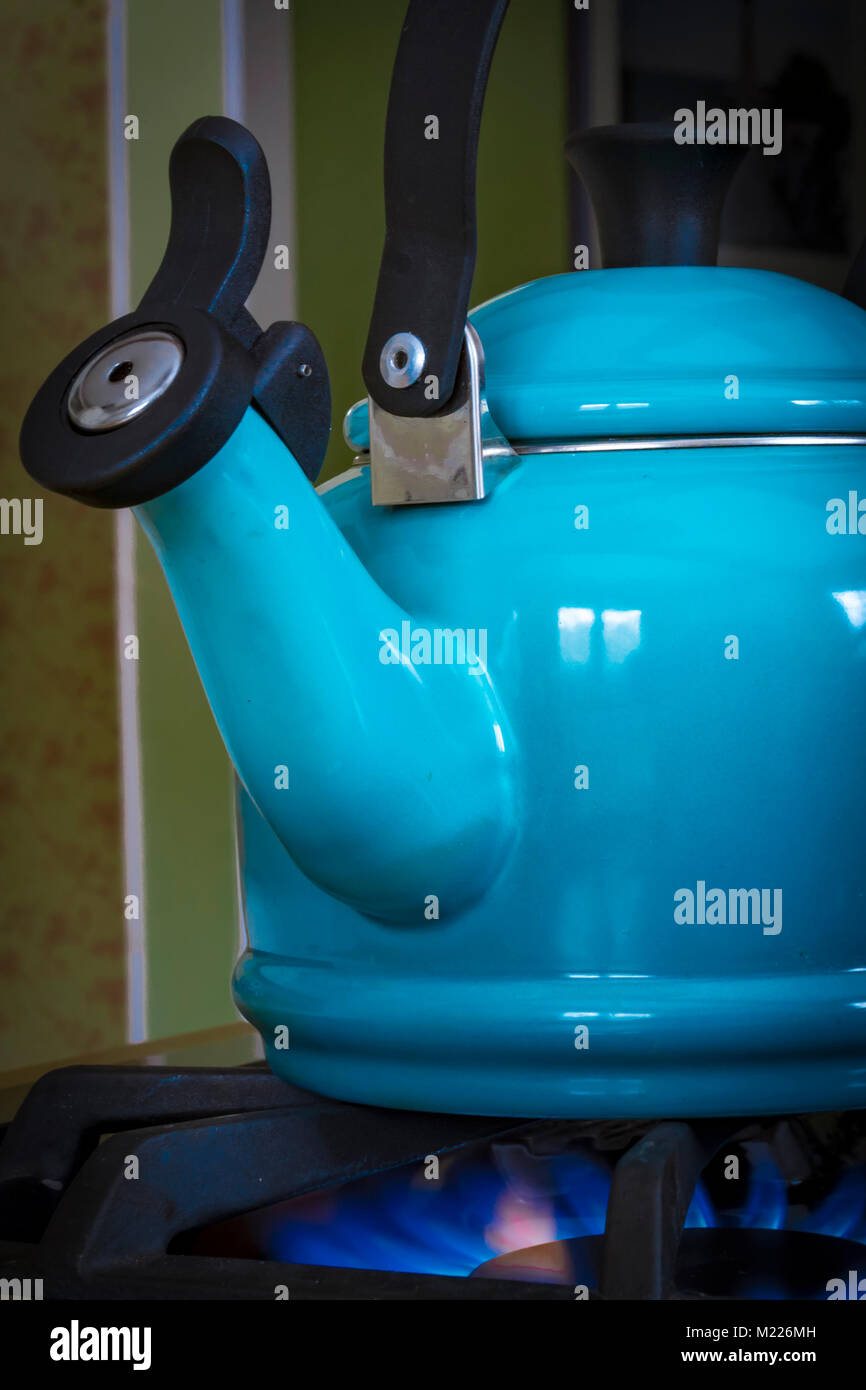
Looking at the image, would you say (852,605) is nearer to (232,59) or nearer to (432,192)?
(432,192)

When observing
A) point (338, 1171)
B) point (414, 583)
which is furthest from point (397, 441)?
point (338, 1171)

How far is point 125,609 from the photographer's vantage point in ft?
3.13

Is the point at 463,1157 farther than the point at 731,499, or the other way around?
the point at 463,1157

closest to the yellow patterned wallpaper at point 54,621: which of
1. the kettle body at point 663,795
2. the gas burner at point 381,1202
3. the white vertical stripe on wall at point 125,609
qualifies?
Answer: the white vertical stripe on wall at point 125,609

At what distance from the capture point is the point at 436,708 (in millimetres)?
520

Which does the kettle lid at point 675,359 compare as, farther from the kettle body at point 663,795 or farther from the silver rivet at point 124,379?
the silver rivet at point 124,379

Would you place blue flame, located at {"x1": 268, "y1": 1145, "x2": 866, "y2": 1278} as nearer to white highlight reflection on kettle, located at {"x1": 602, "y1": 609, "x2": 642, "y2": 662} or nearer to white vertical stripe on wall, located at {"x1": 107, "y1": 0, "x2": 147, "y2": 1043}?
white highlight reflection on kettle, located at {"x1": 602, "y1": 609, "x2": 642, "y2": 662}

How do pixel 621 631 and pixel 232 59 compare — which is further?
pixel 232 59

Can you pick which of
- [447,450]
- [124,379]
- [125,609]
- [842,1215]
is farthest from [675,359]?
[125,609]

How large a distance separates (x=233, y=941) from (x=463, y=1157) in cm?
37

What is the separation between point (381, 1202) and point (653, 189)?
0.41 metres

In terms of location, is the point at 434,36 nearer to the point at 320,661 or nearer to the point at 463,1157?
the point at 320,661

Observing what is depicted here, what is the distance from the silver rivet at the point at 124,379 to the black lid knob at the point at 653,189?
22 cm

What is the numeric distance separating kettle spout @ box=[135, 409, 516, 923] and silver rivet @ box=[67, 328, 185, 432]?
0.10 ft
